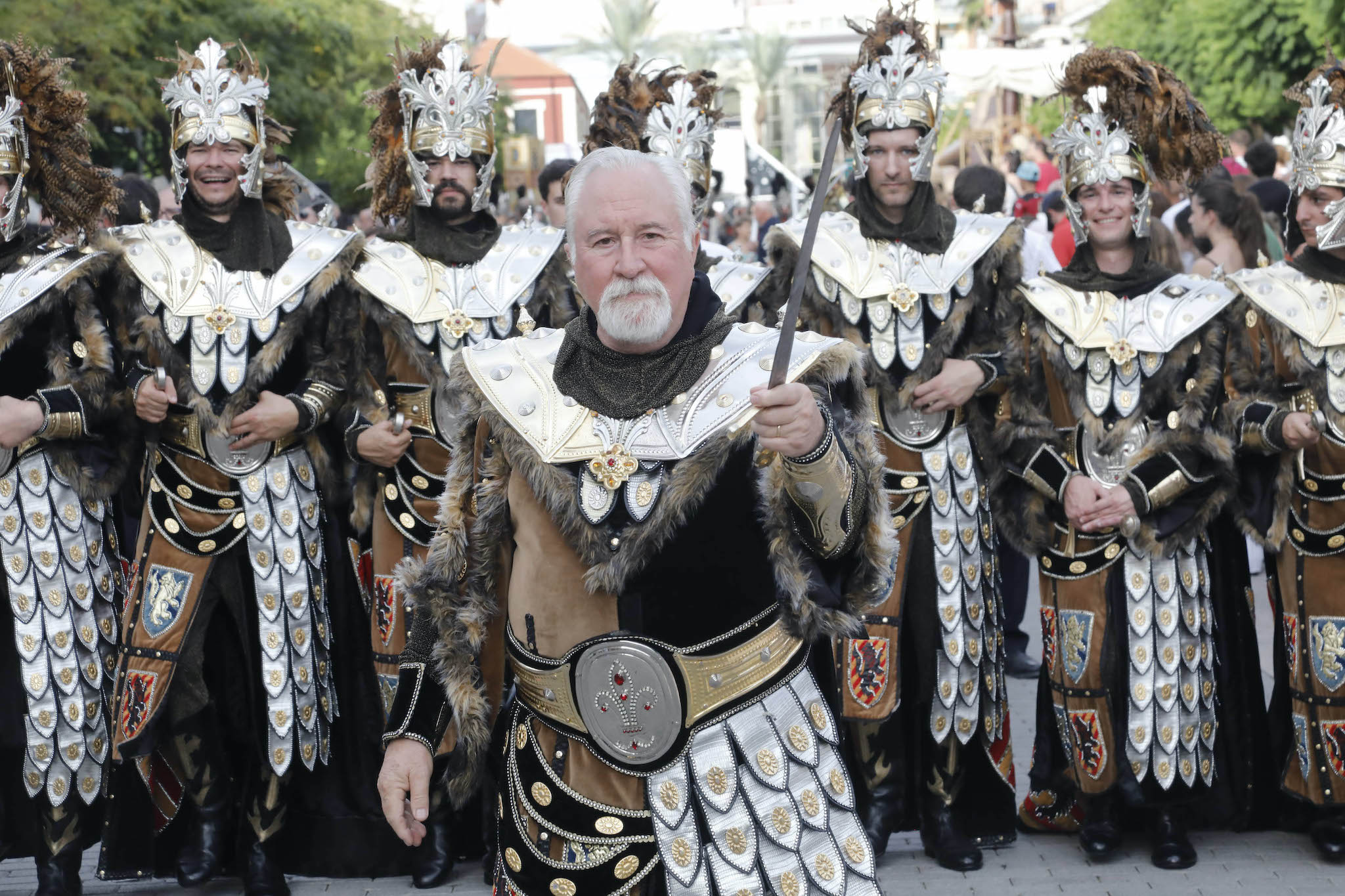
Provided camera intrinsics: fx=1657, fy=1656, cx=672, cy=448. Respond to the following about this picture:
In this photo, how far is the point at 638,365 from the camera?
119 inches

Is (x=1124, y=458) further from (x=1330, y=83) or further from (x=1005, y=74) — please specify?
(x=1005, y=74)

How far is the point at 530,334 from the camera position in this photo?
3271mm

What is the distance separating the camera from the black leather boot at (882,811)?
5.38 metres

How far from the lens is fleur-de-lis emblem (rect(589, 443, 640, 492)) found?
292 centimetres

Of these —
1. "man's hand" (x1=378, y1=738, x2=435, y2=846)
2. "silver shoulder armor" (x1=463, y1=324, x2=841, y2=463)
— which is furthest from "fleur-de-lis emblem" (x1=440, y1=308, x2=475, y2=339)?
"man's hand" (x1=378, y1=738, x2=435, y2=846)

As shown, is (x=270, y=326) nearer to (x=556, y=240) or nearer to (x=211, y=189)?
(x=211, y=189)

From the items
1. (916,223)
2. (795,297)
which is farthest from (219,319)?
(795,297)

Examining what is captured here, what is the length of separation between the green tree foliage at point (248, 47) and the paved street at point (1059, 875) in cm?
849

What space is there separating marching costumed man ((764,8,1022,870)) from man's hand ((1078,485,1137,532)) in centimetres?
38

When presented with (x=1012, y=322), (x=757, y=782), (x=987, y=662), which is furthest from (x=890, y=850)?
(x=757, y=782)

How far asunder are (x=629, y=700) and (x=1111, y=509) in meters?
2.69

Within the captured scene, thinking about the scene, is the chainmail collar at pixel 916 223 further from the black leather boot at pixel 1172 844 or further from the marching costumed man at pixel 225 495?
the black leather boot at pixel 1172 844

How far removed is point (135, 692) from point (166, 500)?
0.59 metres

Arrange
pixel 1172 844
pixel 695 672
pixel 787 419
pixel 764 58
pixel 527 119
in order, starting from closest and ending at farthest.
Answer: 1. pixel 787 419
2. pixel 695 672
3. pixel 1172 844
4. pixel 764 58
5. pixel 527 119
